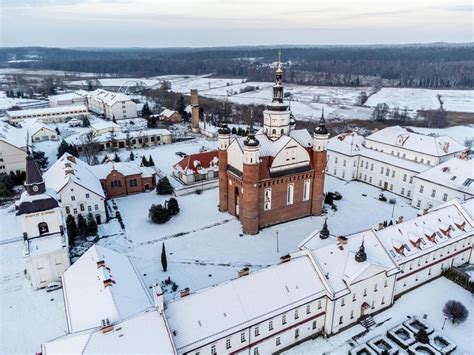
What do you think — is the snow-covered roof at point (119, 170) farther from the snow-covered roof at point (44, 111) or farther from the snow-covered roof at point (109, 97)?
the snow-covered roof at point (44, 111)

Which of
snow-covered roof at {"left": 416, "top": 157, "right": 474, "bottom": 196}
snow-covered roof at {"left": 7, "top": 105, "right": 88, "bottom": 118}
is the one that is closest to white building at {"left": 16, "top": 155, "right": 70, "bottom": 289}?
snow-covered roof at {"left": 416, "top": 157, "right": 474, "bottom": 196}

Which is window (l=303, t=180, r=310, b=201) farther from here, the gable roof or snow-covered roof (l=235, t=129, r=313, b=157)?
the gable roof

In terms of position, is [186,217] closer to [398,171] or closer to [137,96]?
[398,171]

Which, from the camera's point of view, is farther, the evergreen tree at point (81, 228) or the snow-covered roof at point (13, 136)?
the snow-covered roof at point (13, 136)

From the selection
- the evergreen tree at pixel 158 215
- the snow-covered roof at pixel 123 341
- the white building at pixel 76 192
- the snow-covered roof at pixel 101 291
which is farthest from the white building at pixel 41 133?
the snow-covered roof at pixel 123 341

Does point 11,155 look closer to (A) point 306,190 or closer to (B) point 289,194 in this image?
(B) point 289,194

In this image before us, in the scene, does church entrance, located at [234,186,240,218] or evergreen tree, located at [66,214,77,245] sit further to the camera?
church entrance, located at [234,186,240,218]
